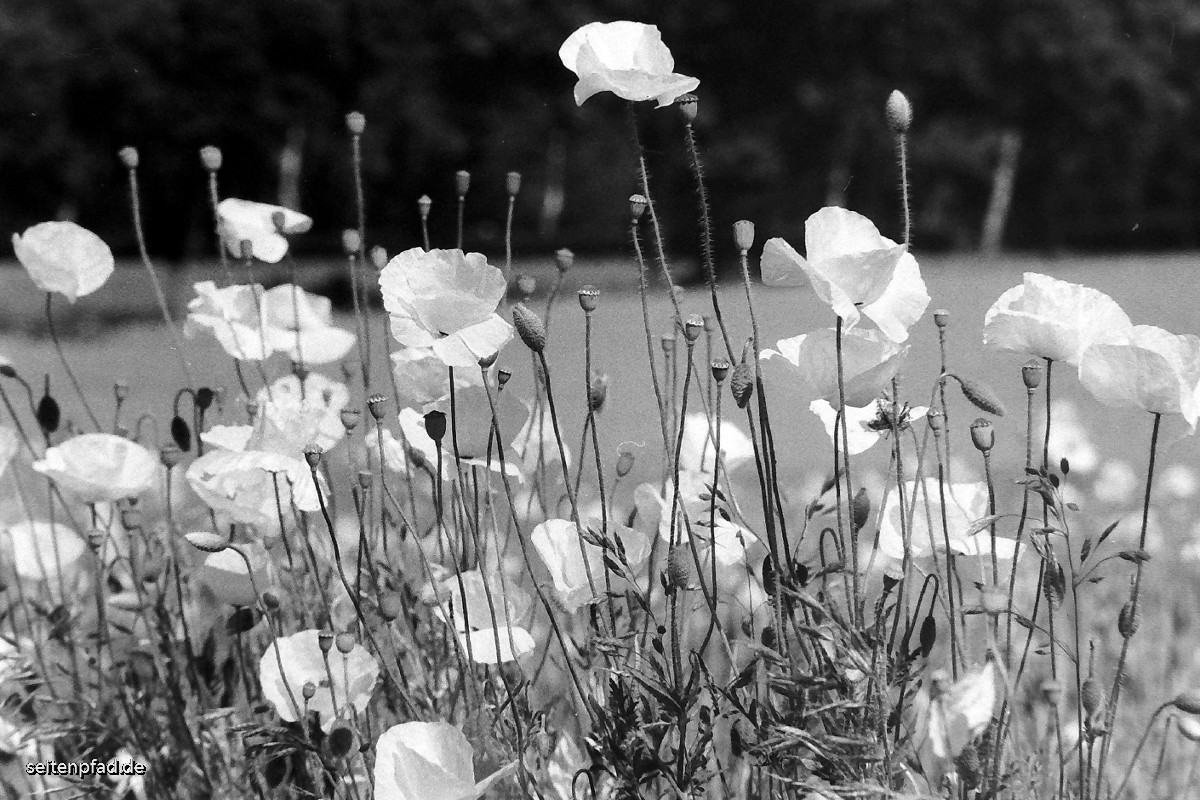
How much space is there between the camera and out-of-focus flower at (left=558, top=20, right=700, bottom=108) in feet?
2.79

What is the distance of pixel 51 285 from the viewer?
4.19ft

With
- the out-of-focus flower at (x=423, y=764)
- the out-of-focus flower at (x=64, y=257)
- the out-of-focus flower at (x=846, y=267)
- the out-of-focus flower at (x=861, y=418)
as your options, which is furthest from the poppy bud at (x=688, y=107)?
the out-of-focus flower at (x=64, y=257)

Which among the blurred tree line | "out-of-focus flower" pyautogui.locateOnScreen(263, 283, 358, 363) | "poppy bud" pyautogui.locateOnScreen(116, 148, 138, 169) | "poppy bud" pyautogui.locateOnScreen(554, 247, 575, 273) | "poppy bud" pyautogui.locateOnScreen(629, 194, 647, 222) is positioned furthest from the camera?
the blurred tree line

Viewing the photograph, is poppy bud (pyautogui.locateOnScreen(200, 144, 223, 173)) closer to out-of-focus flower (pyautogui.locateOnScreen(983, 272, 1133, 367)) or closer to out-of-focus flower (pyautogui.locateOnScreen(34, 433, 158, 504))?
out-of-focus flower (pyautogui.locateOnScreen(34, 433, 158, 504))

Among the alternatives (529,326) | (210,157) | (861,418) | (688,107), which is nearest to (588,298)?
(529,326)

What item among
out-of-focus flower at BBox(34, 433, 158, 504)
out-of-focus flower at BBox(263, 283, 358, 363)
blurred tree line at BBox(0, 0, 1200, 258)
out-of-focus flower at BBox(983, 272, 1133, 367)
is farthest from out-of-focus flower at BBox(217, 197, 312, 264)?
blurred tree line at BBox(0, 0, 1200, 258)

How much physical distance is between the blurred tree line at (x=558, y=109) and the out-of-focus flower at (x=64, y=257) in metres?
8.85

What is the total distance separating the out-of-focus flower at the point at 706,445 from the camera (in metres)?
1.11

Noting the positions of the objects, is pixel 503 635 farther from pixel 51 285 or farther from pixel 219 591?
pixel 51 285

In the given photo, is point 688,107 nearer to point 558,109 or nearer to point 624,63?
point 624,63

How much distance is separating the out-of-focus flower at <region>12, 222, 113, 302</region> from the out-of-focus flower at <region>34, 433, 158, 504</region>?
0.68ft

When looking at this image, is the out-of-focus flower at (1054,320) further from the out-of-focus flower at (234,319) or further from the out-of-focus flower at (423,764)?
the out-of-focus flower at (234,319)

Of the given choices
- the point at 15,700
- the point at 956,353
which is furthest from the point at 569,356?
the point at 15,700

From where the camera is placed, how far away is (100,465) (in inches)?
45.2
